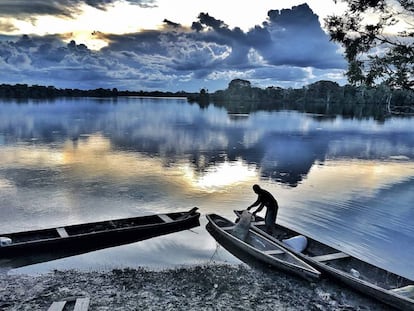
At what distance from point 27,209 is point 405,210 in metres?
16.5

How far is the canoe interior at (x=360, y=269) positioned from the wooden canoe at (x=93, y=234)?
4.90 m

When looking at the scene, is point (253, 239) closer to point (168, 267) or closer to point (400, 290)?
point (168, 267)

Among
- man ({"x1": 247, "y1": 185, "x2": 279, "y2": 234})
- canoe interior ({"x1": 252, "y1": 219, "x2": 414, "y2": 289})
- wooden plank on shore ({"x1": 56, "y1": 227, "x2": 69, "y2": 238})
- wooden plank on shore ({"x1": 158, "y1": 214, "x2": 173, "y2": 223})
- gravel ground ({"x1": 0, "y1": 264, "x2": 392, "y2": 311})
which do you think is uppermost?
man ({"x1": 247, "y1": 185, "x2": 279, "y2": 234})

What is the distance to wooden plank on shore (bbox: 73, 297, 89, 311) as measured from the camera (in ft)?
26.9

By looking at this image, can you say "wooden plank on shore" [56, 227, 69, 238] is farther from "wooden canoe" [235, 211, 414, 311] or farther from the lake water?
"wooden canoe" [235, 211, 414, 311]

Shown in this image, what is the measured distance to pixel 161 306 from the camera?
9062 mm

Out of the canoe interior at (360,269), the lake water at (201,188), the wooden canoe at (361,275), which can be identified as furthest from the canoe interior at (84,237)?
the canoe interior at (360,269)

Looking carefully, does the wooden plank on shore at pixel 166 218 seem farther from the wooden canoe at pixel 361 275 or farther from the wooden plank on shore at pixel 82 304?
the wooden plank on shore at pixel 82 304

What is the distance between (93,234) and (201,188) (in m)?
9.57

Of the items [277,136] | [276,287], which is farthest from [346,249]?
[277,136]

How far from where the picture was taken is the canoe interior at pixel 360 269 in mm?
10016

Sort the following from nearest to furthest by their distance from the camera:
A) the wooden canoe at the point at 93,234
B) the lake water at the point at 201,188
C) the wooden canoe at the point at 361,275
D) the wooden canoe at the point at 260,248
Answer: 1. the wooden canoe at the point at 361,275
2. the wooden canoe at the point at 260,248
3. the wooden canoe at the point at 93,234
4. the lake water at the point at 201,188

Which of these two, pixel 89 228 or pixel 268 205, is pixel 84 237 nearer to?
pixel 89 228

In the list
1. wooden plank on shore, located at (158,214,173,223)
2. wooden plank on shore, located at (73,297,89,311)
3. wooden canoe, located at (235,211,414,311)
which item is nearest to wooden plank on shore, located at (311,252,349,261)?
wooden canoe, located at (235,211,414,311)
